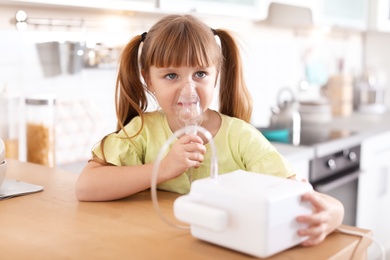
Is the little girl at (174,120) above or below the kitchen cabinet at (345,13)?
below

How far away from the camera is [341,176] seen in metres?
2.48

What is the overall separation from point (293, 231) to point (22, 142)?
1.27m

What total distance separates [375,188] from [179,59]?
1960 mm

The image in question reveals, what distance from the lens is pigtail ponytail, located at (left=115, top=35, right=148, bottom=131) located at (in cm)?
132

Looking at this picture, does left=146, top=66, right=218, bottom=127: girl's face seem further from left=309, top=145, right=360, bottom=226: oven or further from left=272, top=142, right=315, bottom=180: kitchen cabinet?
left=309, top=145, right=360, bottom=226: oven

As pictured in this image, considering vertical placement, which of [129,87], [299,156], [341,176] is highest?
[129,87]

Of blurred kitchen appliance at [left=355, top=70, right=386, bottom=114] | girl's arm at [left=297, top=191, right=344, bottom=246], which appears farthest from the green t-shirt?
blurred kitchen appliance at [left=355, top=70, right=386, bottom=114]

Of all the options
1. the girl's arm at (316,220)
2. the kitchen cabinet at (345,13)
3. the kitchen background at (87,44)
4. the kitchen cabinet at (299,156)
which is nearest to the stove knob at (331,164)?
the kitchen cabinet at (299,156)

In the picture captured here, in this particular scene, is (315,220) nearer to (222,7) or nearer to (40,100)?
(40,100)

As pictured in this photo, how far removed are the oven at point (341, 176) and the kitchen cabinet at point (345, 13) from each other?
0.71 metres

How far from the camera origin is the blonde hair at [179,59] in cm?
118

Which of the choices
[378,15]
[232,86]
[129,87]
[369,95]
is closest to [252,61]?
[378,15]

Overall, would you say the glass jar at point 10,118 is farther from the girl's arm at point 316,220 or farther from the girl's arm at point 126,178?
the girl's arm at point 316,220

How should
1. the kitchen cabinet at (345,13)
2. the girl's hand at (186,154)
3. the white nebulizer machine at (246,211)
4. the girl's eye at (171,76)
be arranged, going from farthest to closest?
the kitchen cabinet at (345,13) → the girl's eye at (171,76) → the girl's hand at (186,154) → the white nebulizer machine at (246,211)
